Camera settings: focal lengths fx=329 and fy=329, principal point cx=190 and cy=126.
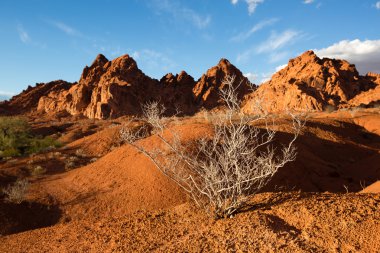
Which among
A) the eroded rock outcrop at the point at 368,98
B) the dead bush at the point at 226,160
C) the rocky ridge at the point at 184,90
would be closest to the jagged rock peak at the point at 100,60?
the rocky ridge at the point at 184,90

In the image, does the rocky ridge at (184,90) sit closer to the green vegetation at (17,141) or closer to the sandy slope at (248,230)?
the green vegetation at (17,141)

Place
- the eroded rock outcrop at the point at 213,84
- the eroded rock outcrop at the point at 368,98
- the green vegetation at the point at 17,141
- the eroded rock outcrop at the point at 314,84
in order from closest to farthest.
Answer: the green vegetation at the point at 17,141, the eroded rock outcrop at the point at 314,84, the eroded rock outcrop at the point at 368,98, the eroded rock outcrop at the point at 213,84

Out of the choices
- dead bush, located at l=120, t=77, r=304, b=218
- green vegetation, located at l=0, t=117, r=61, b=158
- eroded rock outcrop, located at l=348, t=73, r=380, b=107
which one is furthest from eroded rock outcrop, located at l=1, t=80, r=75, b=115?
dead bush, located at l=120, t=77, r=304, b=218

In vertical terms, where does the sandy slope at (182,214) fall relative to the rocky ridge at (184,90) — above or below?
below

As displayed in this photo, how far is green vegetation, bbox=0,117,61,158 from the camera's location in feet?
74.5

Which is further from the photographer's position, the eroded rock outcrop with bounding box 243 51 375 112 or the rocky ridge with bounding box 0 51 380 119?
the rocky ridge with bounding box 0 51 380 119

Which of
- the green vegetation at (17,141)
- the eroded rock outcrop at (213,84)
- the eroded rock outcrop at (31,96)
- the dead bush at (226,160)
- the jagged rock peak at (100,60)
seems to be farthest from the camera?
the jagged rock peak at (100,60)

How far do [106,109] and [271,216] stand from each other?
47188mm

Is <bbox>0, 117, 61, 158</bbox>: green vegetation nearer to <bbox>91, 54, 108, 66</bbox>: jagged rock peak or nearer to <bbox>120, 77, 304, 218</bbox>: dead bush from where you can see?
<bbox>120, 77, 304, 218</bbox>: dead bush

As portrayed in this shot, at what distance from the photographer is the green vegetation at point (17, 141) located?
74.5 feet

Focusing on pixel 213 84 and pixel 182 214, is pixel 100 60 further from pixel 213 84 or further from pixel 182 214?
pixel 182 214

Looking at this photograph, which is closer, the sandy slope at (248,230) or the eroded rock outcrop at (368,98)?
the sandy slope at (248,230)

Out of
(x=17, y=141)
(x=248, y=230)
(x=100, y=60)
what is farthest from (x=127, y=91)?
(x=248, y=230)

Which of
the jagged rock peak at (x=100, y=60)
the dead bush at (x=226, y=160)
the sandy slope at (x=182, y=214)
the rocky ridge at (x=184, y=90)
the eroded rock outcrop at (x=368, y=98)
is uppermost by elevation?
the jagged rock peak at (x=100, y=60)
